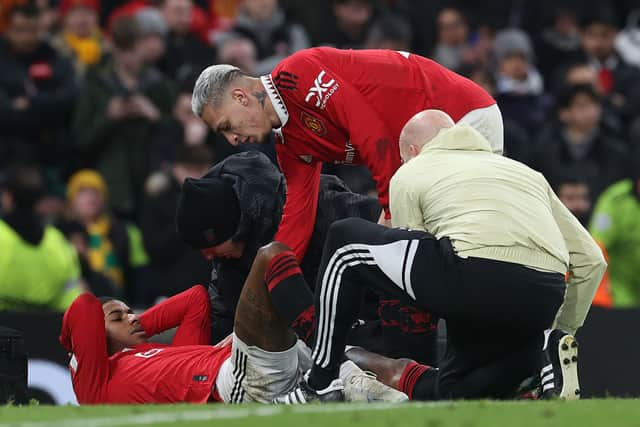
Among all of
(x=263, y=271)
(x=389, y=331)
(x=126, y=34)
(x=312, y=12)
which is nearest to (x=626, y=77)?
(x=312, y=12)

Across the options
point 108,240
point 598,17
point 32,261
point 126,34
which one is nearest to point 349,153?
point 32,261

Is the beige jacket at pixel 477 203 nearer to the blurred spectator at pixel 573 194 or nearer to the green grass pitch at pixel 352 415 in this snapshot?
the green grass pitch at pixel 352 415

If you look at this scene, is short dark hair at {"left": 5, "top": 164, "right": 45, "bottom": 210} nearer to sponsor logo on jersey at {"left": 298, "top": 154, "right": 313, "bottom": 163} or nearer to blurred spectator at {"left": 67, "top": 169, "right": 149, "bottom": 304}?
blurred spectator at {"left": 67, "top": 169, "right": 149, "bottom": 304}

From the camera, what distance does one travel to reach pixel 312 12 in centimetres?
1291

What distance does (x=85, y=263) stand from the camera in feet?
34.9

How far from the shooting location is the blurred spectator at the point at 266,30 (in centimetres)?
1206

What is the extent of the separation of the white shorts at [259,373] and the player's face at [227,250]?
0.84 m

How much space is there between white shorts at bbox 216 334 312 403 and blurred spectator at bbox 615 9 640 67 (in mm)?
7464

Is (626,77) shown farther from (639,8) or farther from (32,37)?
(32,37)

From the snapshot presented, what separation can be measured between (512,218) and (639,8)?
870cm

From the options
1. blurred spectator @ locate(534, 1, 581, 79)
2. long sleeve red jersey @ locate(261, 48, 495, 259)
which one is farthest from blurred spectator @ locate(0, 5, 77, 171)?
blurred spectator @ locate(534, 1, 581, 79)

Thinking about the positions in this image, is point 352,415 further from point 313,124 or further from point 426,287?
point 313,124

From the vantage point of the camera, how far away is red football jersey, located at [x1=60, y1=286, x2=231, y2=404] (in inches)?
277

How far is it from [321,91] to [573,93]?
492 centimetres
